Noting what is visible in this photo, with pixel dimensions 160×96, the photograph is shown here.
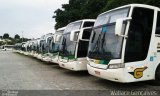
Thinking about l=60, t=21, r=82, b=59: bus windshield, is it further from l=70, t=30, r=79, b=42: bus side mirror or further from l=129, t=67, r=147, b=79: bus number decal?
l=129, t=67, r=147, b=79: bus number decal

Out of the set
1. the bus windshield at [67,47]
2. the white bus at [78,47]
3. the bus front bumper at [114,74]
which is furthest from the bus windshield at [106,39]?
the bus windshield at [67,47]

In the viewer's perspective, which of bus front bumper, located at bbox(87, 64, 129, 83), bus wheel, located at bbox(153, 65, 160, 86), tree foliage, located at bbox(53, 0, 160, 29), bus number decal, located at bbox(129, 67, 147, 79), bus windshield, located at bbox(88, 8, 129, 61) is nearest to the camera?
bus front bumper, located at bbox(87, 64, 129, 83)

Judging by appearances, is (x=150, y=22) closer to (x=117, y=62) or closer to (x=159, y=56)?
(x=159, y=56)

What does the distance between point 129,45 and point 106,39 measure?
104 cm

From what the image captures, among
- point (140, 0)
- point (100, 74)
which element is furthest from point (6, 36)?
point (100, 74)

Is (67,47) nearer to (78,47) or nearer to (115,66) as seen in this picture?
(78,47)

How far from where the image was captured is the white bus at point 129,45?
910 cm

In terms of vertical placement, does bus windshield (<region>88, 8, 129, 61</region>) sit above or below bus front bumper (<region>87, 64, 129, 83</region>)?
above

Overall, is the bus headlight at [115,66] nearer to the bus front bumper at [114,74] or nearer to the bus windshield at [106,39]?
the bus front bumper at [114,74]

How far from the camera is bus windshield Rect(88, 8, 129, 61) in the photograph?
30.8ft

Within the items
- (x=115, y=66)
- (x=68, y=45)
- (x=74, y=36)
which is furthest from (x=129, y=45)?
(x=68, y=45)

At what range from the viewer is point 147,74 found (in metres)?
9.62

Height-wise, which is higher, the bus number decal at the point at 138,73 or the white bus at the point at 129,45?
the white bus at the point at 129,45

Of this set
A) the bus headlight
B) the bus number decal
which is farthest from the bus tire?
the bus headlight
